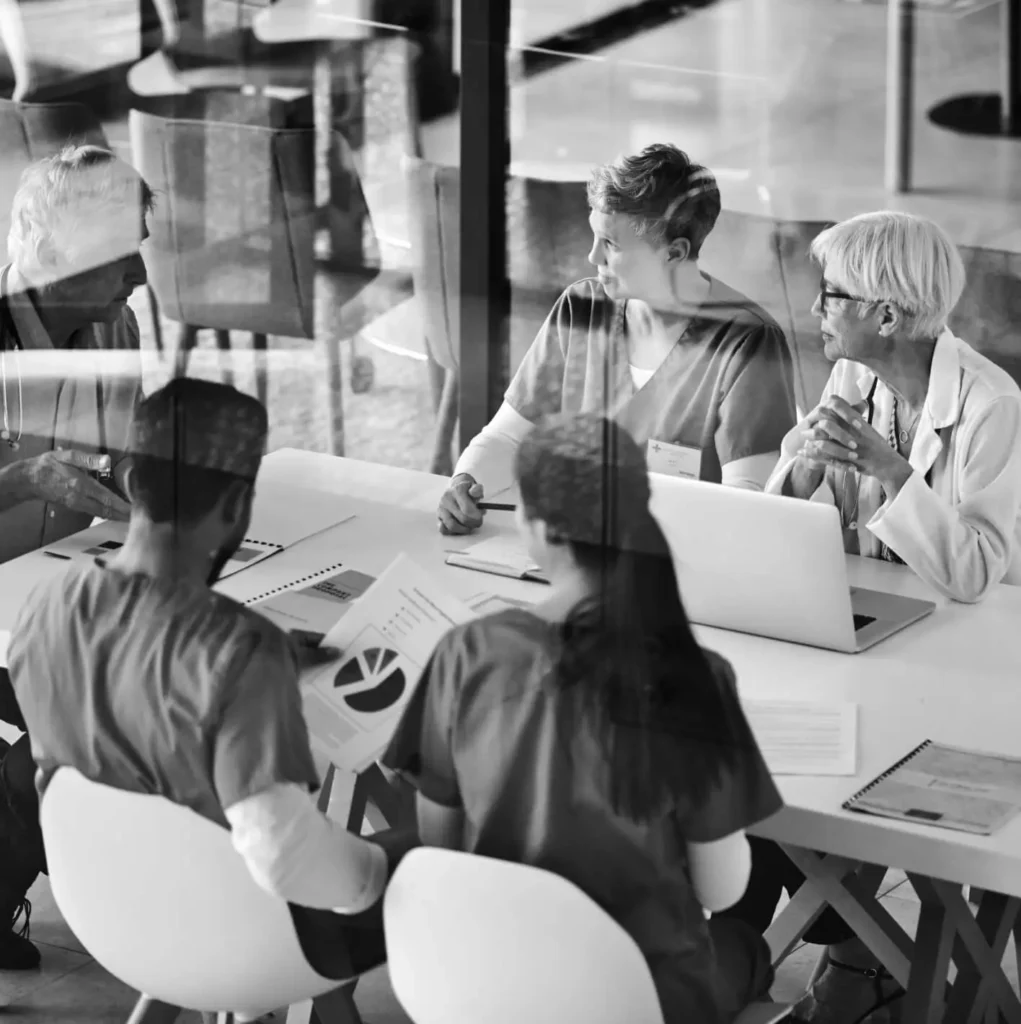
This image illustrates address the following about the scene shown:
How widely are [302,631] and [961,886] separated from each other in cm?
86

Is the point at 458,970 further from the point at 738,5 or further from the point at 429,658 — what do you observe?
the point at 738,5

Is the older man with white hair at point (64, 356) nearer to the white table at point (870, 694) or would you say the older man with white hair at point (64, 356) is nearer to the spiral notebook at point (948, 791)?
the white table at point (870, 694)

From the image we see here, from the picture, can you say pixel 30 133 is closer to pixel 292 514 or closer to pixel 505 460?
pixel 292 514

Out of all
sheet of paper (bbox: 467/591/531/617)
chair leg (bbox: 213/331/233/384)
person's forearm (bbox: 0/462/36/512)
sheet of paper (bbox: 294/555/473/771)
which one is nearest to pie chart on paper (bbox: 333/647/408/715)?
sheet of paper (bbox: 294/555/473/771)

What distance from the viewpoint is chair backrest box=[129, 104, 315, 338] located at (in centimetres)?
221

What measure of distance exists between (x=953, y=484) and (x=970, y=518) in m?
0.08

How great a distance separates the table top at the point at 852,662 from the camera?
176 cm

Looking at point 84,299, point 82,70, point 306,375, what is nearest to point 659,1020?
point 306,375

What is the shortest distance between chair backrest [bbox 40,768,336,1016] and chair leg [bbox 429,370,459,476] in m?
0.81

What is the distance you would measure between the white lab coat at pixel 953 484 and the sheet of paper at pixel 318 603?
27.7 inches

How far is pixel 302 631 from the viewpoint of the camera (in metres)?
1.97

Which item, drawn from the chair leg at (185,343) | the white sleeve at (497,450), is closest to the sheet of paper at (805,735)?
the white sleeve at (497,450)

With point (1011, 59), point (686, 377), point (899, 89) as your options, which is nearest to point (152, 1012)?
point (686, 377)

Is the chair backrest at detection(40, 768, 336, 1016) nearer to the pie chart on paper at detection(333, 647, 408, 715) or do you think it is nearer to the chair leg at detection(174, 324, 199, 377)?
the pie chart on paper at detection(333, 647, 408, 715)
